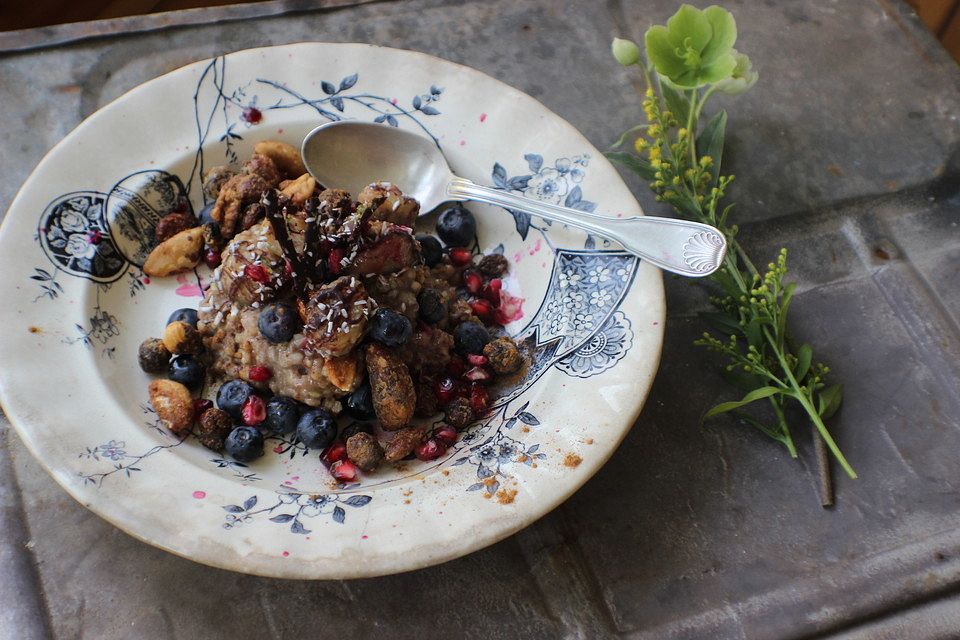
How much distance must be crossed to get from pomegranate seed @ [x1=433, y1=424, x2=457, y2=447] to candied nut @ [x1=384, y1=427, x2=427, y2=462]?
0.04 metres

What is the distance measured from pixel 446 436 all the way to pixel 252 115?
84cm

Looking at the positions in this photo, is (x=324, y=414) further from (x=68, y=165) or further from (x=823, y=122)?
(x=823, y=122)

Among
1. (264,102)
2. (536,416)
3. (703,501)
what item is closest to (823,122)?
(703,501)

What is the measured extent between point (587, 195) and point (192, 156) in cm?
85

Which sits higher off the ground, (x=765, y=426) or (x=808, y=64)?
(x=808, y=64)

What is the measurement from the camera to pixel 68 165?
1.68m

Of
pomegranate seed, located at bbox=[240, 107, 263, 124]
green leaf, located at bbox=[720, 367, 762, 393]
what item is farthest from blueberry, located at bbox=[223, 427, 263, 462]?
green leaf, located at bbox=[720, 367, 762, 393]

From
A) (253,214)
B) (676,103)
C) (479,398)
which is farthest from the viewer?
(676,103)

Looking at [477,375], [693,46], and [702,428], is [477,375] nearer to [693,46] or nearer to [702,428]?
[702,428]

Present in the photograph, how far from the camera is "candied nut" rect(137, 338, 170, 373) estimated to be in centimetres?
161

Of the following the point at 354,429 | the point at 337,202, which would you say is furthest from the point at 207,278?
the point at 354,429

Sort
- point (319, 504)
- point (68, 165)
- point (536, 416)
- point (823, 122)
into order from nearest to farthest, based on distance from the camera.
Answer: point (319, 504), point (536, 416), point (68, 165), point (823, 122)

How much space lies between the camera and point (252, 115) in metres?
1.83

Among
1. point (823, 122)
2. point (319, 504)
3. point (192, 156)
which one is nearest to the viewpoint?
point (319, 504)
